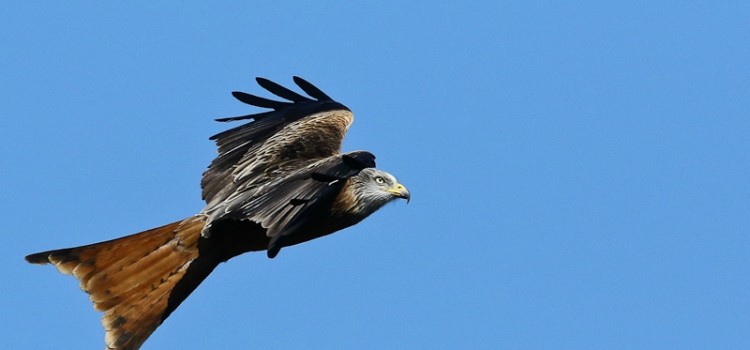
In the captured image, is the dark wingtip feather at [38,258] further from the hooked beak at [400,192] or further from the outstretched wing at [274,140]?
the hooked beak at [400,192]

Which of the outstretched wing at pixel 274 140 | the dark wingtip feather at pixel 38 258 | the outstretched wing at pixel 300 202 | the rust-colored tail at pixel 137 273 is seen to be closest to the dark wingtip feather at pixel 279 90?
the outstretched wing at pixel 274 140

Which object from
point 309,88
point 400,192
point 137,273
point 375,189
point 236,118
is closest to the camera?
point 137,273

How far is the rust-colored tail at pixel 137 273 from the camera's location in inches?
453

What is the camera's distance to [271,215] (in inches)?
421

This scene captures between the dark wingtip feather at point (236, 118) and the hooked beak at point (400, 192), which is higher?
the dark wingtip feather at point (236, 118)

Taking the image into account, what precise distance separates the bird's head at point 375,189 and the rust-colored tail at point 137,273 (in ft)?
4.57

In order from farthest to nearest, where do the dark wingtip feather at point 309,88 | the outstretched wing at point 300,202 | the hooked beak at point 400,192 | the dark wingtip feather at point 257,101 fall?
1. the dark wingtip feather at point 309,88
2. the dark wingtip feather at point 257,101
3. the hooked beak at point 400,192
4. the outstretched wing at point 300,202

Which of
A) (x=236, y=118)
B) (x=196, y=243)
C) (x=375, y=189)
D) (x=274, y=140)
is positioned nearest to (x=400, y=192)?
(x=375, y=189)

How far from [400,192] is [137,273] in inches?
95.1

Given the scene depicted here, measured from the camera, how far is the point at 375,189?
12.0 metres

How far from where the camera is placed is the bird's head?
11891 millimetres

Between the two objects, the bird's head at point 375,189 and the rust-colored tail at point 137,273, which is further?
the bird's head at point 375,189

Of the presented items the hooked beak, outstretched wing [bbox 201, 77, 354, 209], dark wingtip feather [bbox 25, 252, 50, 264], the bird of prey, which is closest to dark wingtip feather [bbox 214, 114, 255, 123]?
outstretched wing [bbox 201, 77, 354, 209]

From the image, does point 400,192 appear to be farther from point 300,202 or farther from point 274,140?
point 274,140
